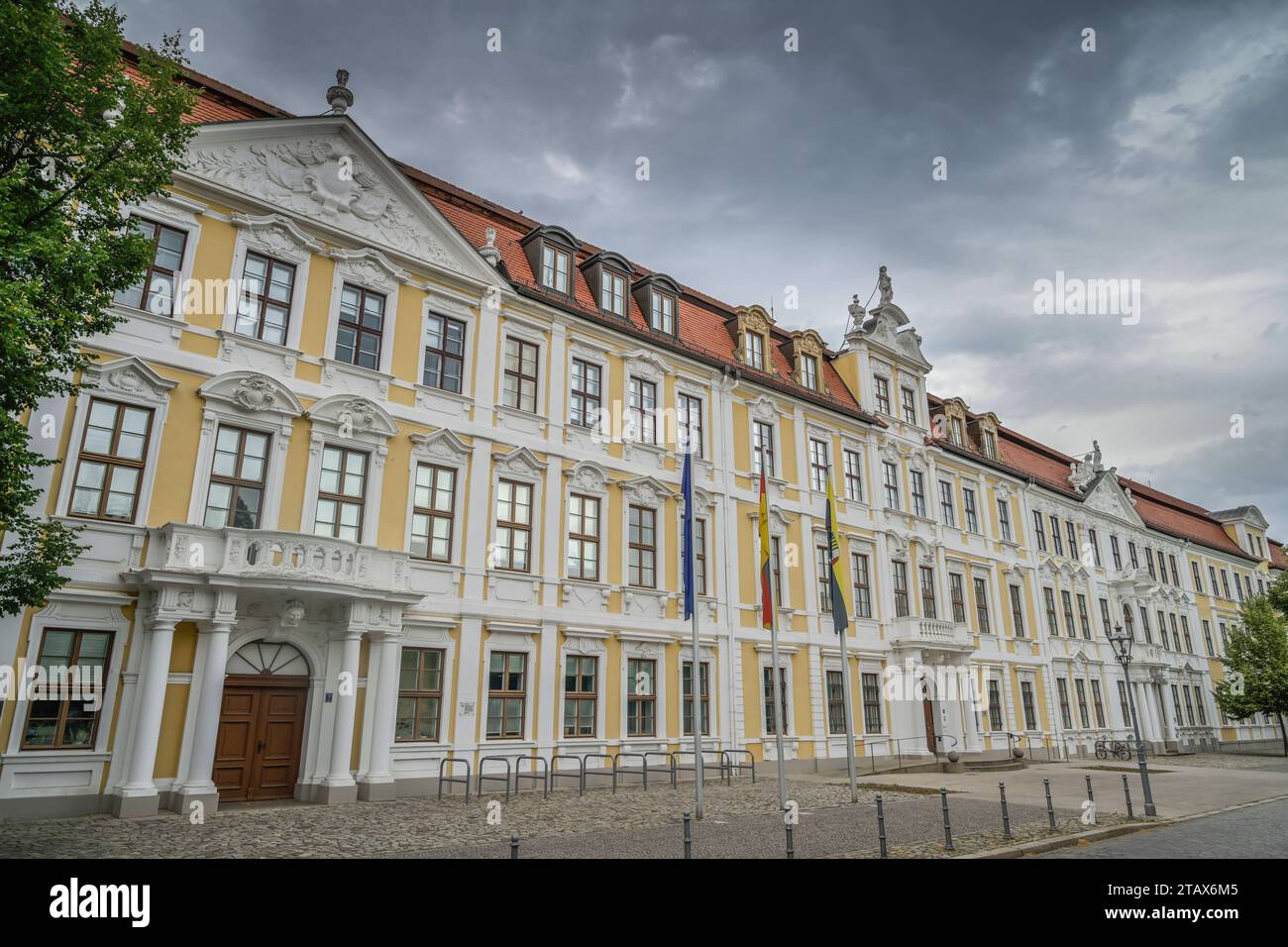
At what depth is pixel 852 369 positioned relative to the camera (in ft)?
108

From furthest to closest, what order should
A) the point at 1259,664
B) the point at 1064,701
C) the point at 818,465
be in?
the point at 1259,664 → the point at 1064,701 → the point at 818,465

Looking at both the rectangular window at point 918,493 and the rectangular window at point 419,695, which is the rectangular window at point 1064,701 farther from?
the rectangular window at point 419,695

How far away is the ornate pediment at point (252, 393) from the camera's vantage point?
54.5ft

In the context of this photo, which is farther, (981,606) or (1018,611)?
(1018,611)

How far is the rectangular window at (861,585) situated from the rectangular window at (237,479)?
20342mm

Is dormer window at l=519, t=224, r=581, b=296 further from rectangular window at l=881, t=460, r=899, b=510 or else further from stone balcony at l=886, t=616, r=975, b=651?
stone balcony at l=886, t=616, r=975, b=651

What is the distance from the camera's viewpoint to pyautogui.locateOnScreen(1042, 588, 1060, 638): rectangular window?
38.0m

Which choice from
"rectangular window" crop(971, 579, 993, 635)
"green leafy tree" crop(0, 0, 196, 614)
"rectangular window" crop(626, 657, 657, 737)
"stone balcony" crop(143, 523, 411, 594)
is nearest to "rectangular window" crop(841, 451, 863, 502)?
"rectangular window" crop(971, 579, 993, 635)

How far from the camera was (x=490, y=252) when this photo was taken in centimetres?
2202

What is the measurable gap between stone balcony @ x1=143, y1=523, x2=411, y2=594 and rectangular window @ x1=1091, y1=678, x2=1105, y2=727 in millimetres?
35651

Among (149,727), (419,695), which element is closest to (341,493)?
(419,695)

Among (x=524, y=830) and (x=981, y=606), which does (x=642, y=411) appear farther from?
(x=981, y=606)

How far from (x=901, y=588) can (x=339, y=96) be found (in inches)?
987

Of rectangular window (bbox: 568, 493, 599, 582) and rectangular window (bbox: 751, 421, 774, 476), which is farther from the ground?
rectangular window (bbox: 751, 421, 774, 476)
